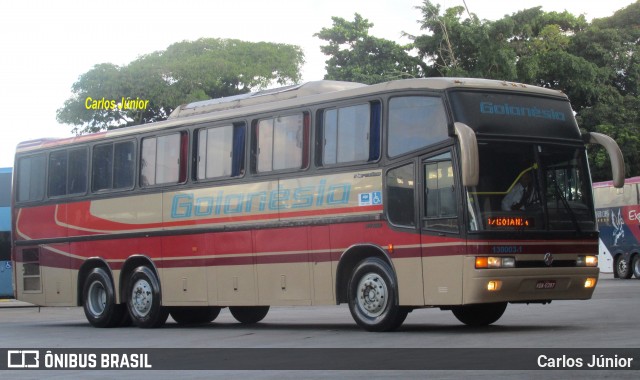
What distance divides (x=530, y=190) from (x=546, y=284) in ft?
4.11

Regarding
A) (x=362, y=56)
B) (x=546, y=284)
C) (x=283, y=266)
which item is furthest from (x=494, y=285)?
(x=362, y=56)

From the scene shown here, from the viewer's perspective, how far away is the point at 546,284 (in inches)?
624

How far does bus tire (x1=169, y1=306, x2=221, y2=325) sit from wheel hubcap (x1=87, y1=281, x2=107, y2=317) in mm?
1307

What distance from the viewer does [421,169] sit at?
16.0 m

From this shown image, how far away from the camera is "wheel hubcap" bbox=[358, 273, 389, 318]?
54.1ft

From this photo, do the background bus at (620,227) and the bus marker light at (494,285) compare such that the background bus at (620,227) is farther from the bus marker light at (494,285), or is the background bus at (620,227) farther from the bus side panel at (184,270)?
the bus marker light at (494,285)

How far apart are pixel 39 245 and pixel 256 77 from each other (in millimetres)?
61355

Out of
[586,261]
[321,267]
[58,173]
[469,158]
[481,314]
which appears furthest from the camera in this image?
[58,173]

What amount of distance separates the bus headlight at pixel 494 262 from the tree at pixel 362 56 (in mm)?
34472

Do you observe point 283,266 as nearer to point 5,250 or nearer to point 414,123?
point 414,123

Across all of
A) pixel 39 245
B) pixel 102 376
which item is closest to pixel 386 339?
pixel 102 376

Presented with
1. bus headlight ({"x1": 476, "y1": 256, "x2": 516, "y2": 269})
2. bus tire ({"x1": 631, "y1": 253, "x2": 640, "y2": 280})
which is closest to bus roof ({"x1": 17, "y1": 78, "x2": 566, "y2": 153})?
bus headlight ({"x1": 476, "y1": 256, "x2": 516, "y2": 269})

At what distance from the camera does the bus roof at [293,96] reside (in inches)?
639

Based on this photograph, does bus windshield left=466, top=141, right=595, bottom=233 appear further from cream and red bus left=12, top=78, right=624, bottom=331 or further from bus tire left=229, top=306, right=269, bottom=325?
bus tire left=229, top=306, right=269, bottom=325
